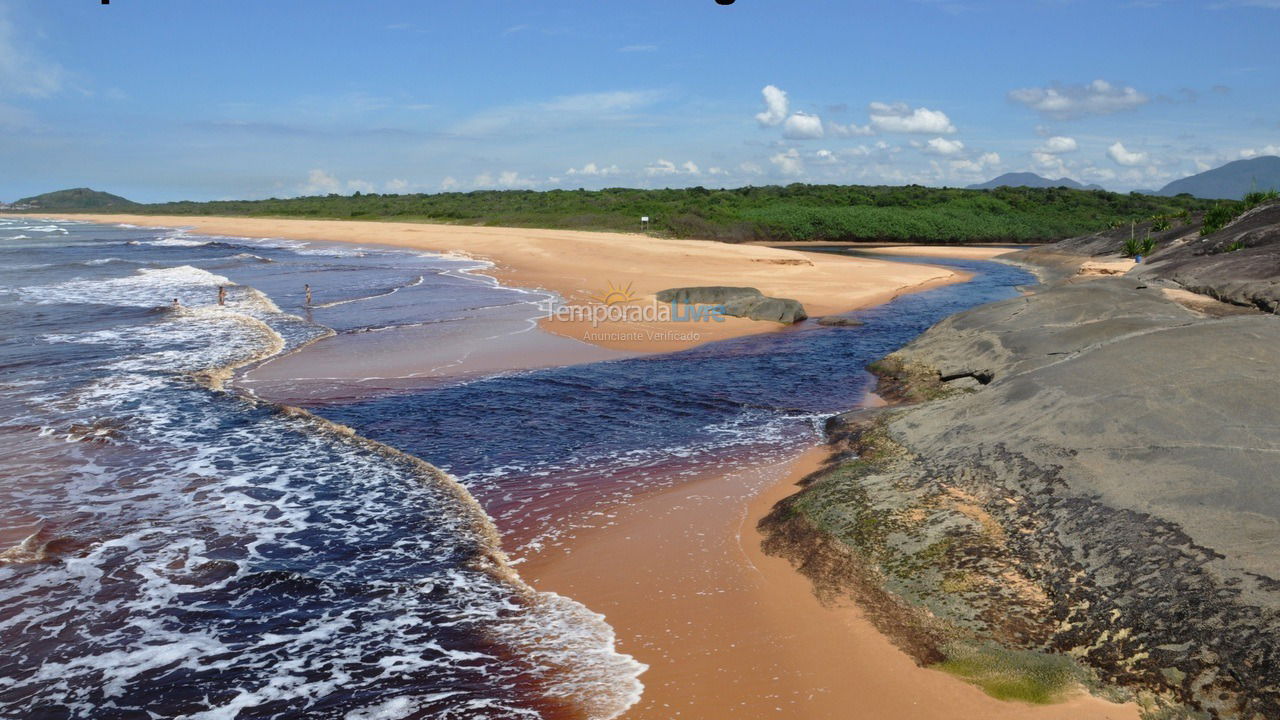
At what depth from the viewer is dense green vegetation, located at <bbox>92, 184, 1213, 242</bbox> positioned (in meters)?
63.7

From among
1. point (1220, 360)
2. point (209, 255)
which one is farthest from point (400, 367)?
point (209, 255)

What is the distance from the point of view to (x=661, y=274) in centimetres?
3347

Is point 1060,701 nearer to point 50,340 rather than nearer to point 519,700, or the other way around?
point 519,700

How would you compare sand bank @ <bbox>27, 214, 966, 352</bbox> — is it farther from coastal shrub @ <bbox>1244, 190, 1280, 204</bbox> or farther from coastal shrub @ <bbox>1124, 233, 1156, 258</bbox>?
coastal shrub @ <bbox>1244, 190, 1280, 204</bbox>

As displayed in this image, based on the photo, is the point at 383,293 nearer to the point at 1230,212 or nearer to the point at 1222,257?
the point at 1222,257

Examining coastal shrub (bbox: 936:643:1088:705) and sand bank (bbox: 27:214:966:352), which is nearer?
coastal shrub (bbox: 936:643:1088:705)

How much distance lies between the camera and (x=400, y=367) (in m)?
16.3

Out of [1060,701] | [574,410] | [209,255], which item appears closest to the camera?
[1060,701]

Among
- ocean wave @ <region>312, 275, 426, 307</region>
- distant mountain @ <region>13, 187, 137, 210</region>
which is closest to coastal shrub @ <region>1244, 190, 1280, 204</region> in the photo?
ocean wave @ <region>312, 275, 426, 307</region>

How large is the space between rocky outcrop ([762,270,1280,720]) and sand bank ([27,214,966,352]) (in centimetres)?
1041

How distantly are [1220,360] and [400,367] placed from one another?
13.7 m

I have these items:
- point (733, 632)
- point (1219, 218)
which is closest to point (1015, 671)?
point (733, 632)

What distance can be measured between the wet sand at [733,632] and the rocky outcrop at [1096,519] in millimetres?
319

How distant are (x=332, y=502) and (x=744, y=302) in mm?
16234
